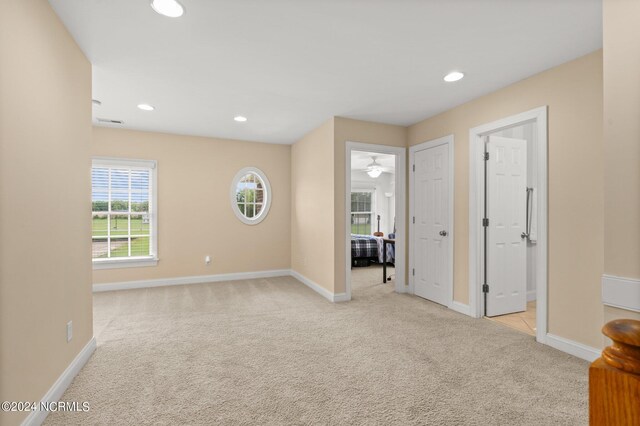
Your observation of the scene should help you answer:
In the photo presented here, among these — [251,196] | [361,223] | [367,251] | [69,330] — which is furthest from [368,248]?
[69,330]

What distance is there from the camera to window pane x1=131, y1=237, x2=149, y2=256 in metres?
4.95

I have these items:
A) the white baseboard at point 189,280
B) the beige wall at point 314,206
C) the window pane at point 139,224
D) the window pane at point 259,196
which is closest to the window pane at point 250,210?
the window pane at point 259,196

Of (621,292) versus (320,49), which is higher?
(320,49)

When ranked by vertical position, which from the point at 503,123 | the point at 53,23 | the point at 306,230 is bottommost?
the point at 306,230

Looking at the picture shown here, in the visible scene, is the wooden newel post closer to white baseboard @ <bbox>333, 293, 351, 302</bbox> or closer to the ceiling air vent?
white baseboard @ <bbox>333, 293, 351, 302</bbox>

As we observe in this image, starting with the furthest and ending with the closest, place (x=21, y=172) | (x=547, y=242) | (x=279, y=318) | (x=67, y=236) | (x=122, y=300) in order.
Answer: (x=122, y=300)
(x=279, y=318)
(x=547, y=242)
(x=67, y=236)
(x=21, y=172)

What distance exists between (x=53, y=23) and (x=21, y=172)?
3.58 ft

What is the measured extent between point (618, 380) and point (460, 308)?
3.47m

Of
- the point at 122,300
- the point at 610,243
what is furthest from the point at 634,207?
the point at 122,300

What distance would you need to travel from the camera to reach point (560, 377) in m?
2.24

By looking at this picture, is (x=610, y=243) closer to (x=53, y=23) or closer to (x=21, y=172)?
(x=21, y=172)

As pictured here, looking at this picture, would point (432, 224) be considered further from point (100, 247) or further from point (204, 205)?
point (100, 247)

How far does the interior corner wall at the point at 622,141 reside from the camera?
4.46 ft

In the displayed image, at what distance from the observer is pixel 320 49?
246 centimetres
